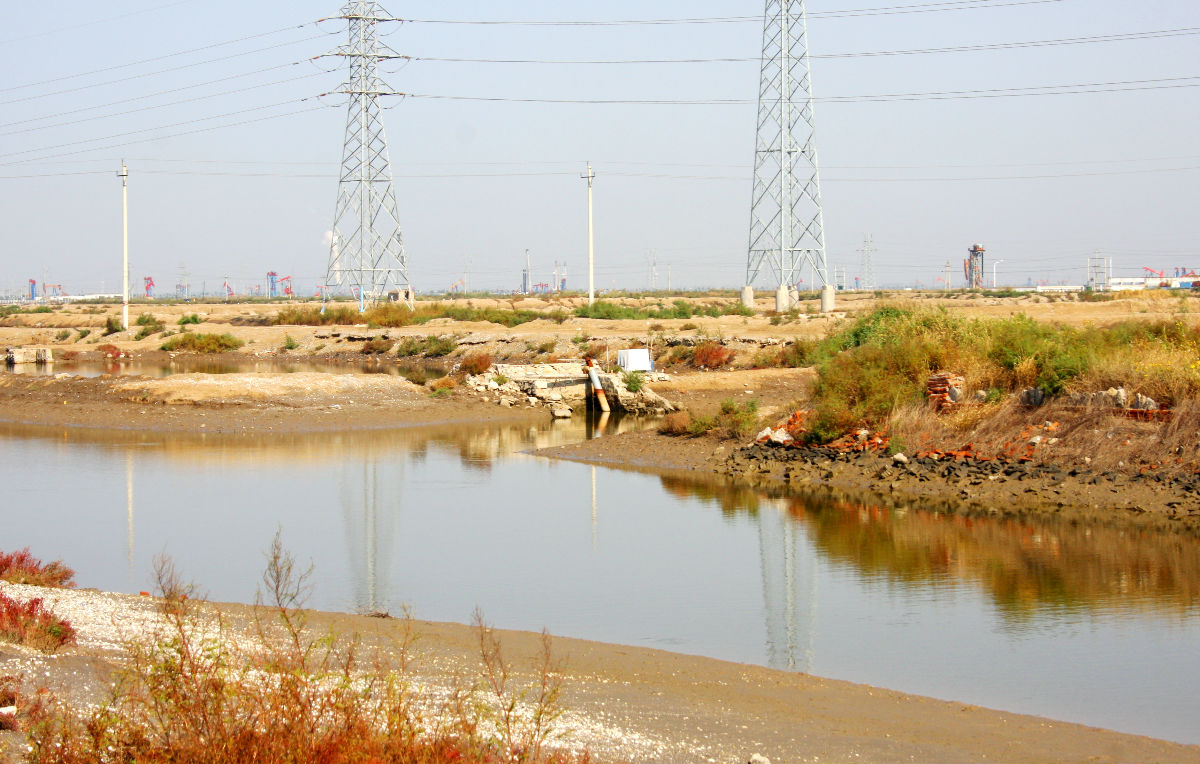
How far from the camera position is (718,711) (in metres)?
8.61

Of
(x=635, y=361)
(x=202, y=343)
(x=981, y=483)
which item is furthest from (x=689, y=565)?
(x=202, y=343)

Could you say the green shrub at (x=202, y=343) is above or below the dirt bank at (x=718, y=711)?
above

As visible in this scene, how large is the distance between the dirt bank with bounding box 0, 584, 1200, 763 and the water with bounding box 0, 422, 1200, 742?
0.73m

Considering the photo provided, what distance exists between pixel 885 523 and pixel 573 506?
5.32 metres

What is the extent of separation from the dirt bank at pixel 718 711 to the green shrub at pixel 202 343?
54.8 meters

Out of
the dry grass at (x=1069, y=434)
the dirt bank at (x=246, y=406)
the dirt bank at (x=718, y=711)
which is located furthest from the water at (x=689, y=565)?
the dirt bank at (x=246, y=406)

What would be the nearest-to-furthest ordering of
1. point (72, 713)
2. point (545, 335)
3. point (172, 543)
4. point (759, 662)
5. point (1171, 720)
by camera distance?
point (72, 713), point (1171, 720), point (759, 662), point (172, 543), point (545, 335)

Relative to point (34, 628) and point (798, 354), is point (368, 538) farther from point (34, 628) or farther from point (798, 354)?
point (798, 354)

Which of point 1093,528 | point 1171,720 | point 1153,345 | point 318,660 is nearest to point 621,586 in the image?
point 318,660

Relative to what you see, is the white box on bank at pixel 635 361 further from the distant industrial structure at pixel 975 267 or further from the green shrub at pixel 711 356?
the distant industrial structure at pixel 975 267

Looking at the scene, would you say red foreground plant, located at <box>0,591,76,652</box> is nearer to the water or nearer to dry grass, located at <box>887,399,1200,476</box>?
the water

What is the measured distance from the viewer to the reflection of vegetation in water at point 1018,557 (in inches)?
511

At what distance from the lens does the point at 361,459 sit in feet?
83.7

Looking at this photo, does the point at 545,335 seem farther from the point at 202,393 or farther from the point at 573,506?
the point at 573,506
